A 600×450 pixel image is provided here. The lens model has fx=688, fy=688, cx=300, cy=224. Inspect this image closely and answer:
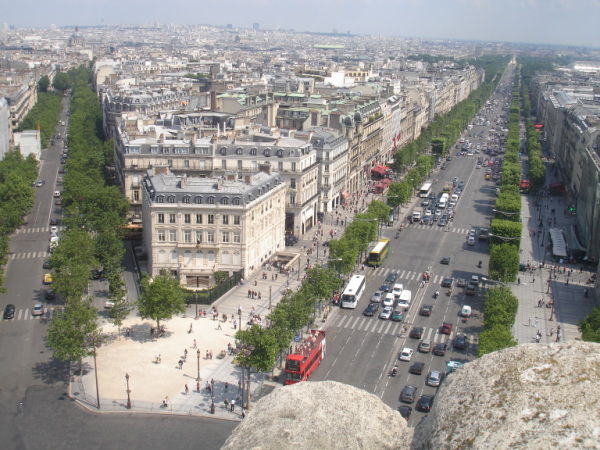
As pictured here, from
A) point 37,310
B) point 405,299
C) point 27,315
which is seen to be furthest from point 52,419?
point 405,299

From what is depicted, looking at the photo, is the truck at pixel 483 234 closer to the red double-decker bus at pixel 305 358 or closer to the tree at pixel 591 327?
the tree at pixel 591 327

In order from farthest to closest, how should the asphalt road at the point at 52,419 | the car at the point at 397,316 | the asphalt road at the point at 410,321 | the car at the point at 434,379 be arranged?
the car at the point at 397,316 < the asphalt road at the point at 410,321 < the car at the point at 434,379 < the asphalt road at the point at 52,419

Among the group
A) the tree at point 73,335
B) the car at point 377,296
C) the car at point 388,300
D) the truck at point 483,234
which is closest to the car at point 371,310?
the car at point 388,300

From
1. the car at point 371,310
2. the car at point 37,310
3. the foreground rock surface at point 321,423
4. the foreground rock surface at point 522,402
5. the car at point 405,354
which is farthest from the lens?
the car at point 371,310

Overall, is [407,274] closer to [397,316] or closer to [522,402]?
[397,316]

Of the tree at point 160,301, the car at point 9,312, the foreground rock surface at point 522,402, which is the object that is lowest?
the car at point 9,312

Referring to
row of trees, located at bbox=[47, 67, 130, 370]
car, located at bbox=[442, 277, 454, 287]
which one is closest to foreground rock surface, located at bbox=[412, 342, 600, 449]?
row of trees, located at bbox=[47, 67, 130, 370]
